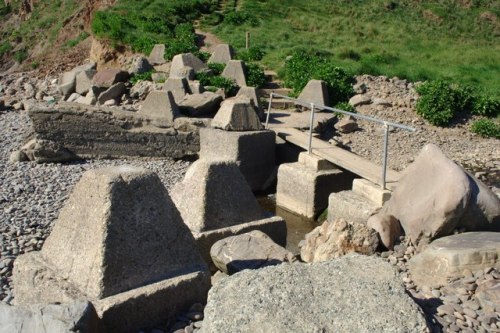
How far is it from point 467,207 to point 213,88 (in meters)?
8.26

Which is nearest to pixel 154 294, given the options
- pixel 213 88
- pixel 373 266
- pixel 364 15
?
pixel 373 266

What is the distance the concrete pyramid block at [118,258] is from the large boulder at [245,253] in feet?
1.94

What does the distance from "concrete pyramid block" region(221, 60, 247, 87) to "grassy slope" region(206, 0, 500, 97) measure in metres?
2.25

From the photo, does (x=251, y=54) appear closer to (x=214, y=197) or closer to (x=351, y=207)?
(x=351, y=207)

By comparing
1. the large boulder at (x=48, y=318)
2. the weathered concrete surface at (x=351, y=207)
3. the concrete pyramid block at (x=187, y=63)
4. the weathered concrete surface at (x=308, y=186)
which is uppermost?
the concrete pyramid block at (x=187, y=63)

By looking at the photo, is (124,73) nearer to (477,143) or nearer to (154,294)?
(477,143)

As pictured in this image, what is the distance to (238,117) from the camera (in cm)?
994

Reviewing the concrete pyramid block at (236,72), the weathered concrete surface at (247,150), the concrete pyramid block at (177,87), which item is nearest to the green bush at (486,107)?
the concrete pyramid block at (236,72)

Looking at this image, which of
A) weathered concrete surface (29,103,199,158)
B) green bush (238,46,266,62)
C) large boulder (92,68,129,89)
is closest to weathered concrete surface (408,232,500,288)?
weathered concrete surface (29,103,199,158)

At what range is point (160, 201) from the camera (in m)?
4.23

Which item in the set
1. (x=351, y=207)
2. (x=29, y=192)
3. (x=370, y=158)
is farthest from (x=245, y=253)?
(x=370, y=158)

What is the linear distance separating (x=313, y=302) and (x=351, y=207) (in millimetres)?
3837

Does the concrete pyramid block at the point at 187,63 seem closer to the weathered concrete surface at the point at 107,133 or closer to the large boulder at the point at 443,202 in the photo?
the weathered concrete surface at the point at 107,133

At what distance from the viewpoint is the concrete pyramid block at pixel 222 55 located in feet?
52.7
